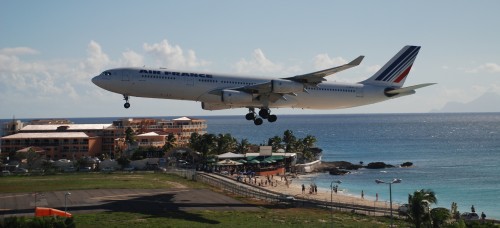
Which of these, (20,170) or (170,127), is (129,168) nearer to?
(20,170)

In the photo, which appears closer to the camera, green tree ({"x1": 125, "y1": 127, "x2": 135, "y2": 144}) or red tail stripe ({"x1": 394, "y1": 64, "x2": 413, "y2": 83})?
red tail stripe ({"x1": 394, "y1": 64, "x2": 413, "y2": 83})

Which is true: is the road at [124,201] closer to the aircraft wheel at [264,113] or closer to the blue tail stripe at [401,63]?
the aircraft wheel at [264,113]

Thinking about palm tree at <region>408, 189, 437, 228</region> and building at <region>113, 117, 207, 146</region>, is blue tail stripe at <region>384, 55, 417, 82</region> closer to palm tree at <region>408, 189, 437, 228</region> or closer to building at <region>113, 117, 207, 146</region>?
palm tree at <region>408, 189, 437, 228</region>

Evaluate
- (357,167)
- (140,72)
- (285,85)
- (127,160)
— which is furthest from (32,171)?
(357,167)

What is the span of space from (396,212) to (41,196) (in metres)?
38.4

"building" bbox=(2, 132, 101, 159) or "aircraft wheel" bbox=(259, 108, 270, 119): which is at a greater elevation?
"aircraft wheel" bbox=(259, 108, 270, 119)

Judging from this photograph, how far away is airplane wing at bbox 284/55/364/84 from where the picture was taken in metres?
48.8

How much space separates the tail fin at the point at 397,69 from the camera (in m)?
65.0

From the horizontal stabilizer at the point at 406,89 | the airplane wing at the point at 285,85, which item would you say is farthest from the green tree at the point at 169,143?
the airplane wing at the point at 285,85

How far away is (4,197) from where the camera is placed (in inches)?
2416

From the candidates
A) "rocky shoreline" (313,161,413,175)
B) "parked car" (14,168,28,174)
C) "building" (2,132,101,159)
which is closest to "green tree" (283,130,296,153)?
"rocky shoreline" (313,161,413,175)

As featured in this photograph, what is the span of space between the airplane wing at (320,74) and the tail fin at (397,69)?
40.3 ft

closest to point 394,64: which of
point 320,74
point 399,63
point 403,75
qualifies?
point 399,63

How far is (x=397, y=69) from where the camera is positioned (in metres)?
66.6
